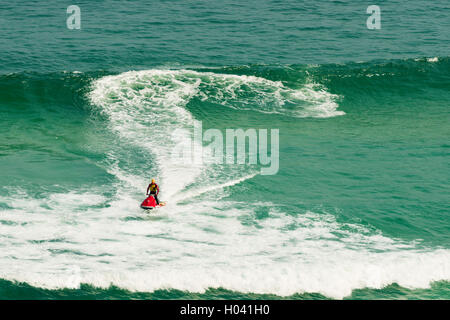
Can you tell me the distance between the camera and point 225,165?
124 feet

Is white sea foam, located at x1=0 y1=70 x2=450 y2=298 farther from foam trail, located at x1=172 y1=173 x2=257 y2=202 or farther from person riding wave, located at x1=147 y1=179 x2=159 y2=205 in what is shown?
person riding wave, located at x1=147 y1=179 x2=159 y2=205

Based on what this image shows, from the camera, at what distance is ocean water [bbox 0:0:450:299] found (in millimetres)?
27266

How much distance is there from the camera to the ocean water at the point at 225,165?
27266 millimetres

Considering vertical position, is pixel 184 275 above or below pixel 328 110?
below

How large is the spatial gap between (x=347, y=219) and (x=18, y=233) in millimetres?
15307

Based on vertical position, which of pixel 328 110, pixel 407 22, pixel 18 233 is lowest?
pixel 18 233

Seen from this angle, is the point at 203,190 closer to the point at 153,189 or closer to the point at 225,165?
the point at 153,189

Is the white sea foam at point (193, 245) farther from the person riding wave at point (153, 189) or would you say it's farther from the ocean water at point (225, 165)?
the person riding wave at point (153, 189)

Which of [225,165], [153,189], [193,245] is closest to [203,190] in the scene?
[153,189]

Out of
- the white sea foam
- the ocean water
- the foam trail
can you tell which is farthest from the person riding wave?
the foam trail

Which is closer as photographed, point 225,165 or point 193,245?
point 193,245

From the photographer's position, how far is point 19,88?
162ft
